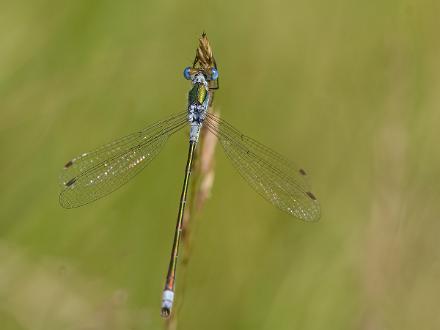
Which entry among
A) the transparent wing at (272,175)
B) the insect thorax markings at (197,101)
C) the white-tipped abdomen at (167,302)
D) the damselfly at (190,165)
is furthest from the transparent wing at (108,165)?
the white-tipped abdomen at (167,302)

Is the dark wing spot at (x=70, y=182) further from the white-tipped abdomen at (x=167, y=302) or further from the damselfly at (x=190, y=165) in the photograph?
the white-tipped abdomen at (x=167, y=302)

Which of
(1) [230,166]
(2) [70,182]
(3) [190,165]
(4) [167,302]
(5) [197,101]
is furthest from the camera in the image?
(1) [230,166]

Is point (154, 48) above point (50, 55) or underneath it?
above

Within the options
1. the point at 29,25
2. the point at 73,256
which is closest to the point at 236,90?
the point at 29,25

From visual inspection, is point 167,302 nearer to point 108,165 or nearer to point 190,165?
point 190,165

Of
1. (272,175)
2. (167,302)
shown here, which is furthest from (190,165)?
(167,302)

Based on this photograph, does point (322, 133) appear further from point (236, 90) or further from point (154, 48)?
point (154, 48)

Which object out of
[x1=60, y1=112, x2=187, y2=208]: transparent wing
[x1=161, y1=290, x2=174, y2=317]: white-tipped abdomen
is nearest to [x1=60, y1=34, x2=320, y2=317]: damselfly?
[x1=60, y1=112, x2=187, y2=208]: transparent wing
